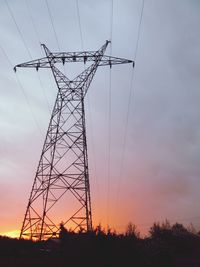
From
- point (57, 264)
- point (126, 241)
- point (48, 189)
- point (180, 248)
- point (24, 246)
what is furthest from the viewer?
point (180, 248)

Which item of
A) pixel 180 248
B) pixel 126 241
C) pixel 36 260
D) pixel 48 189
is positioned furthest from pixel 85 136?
pixel 180 248

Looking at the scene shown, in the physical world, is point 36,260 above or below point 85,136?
below

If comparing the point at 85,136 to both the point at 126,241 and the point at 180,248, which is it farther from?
the point at 180,248

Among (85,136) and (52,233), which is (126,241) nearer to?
(52,233)

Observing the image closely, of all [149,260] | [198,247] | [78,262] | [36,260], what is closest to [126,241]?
[149,260]

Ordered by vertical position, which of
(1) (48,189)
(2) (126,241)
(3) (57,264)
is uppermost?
(1) (48,189)

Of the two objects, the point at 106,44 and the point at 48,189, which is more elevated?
the point at 106,44

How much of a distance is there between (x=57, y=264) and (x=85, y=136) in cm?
1084

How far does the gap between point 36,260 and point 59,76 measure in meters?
13.9

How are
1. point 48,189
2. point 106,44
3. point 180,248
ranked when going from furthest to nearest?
point 180,248
point 106,44
point 48,189

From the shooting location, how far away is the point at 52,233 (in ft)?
72.2

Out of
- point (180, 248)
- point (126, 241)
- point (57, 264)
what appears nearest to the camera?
point (57, 264)

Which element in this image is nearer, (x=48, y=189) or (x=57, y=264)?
(x=57, y=264)

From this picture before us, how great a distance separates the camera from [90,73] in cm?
2583
